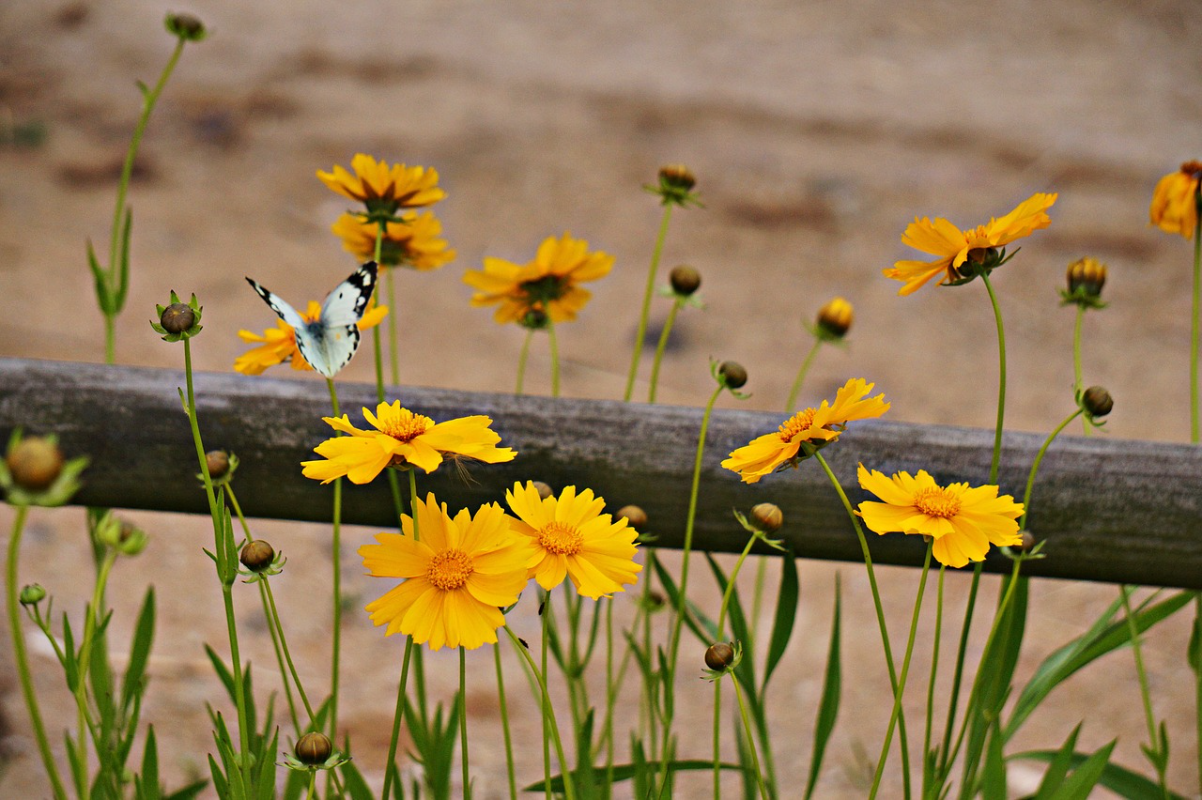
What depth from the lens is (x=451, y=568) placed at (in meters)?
0.44

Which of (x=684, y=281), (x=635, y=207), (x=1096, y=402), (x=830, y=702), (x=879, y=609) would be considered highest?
(x=635, y=207)

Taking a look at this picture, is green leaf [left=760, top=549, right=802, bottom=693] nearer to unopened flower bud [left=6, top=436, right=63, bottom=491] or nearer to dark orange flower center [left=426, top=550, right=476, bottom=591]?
dark orange flower center [left=426, top=550, right=476, bottom=591]

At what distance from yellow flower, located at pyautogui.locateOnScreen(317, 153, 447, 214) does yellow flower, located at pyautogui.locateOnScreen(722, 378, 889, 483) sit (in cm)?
28

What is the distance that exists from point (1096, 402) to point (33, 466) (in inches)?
20.8

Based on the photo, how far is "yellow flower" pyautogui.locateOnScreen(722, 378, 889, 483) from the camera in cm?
46

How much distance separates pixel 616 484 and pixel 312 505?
0.74 feet

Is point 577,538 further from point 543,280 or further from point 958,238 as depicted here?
point 543,280

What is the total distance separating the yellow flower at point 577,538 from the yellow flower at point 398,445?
4 cm

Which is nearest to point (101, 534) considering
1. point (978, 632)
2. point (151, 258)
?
point (978, 632)

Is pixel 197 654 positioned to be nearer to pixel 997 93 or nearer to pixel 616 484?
pixel 616 484

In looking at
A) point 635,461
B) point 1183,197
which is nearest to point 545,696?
point 635,461

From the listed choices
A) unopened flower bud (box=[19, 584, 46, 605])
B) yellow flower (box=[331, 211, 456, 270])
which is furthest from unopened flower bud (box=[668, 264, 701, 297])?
unopened flower bud (box=[19, 584, 46, 605])

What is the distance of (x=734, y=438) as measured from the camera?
0.71 m

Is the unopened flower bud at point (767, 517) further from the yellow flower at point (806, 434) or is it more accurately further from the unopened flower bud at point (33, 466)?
the unopened flower bud at point (33, 466)
